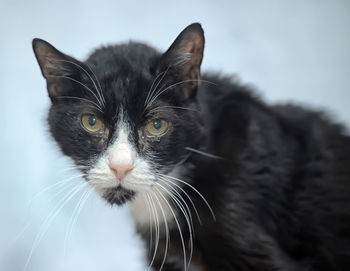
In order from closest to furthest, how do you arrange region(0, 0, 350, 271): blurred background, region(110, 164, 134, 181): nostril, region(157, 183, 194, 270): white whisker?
region(110, 164, 134, 181): nostril, region(157, 183, 194, 270): white whisker, region(0, 0, 350, 271): blurred background

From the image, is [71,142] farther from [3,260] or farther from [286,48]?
[286,48]

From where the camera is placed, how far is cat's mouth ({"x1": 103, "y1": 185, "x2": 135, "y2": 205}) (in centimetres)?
117

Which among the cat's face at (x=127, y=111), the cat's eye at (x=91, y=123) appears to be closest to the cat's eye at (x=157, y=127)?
the cat's face at (x=127, y=111)

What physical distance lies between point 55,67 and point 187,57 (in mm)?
304

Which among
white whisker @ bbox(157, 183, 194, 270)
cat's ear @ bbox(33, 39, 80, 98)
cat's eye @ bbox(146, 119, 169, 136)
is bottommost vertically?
white whisker @ bbox(157, 183, 194, 270)

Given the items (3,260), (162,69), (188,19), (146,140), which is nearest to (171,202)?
(146,140)

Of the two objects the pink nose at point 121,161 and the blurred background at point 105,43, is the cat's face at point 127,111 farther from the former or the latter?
the blurred background at point 105,43

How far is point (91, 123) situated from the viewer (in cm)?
119

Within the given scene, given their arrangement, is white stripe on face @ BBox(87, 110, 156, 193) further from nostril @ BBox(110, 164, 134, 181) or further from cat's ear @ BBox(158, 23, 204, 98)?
cat's ear @ BBox(158, 23, 204, 98)

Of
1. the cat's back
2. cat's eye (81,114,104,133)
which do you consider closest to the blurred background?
the cat's back

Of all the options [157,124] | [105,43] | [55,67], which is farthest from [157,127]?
[105,43]

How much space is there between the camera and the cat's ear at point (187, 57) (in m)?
1.14

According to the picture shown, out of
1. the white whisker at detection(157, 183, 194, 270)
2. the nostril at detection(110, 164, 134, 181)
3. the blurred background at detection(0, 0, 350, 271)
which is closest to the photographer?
the nostril at detection(110, 164, 134, 181)

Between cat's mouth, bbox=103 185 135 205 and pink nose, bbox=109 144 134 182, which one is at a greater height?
pink nose, bbox=109 144 134 182
